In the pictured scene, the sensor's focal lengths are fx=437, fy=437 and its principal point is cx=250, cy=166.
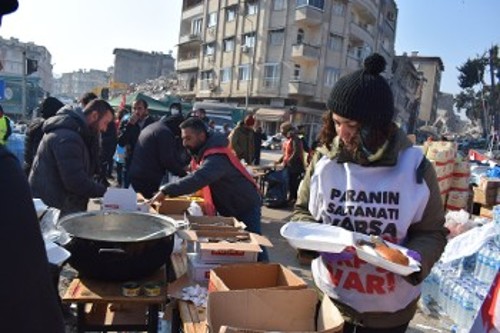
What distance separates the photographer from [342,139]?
1.92m

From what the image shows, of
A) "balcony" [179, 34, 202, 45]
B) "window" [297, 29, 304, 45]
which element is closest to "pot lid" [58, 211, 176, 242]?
"window" [297, 29, 304, 45]

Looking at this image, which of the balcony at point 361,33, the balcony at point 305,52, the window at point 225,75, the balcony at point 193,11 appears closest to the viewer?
the balcony at point 305,52

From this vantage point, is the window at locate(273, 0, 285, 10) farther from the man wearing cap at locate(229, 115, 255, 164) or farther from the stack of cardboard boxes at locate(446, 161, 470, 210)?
the stack of cardboard boxes at locate(446, 161, 470, 210)

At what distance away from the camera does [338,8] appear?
35719mm

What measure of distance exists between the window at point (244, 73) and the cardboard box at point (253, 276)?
36157 mm

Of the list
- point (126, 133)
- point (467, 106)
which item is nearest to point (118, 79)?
point (467, 106)

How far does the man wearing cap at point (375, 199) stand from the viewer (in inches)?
71.3

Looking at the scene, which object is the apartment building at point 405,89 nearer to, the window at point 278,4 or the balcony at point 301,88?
the balcony at point 301,88

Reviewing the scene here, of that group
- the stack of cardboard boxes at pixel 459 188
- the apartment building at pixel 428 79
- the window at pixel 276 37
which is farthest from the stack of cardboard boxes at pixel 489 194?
the apartment building at pixel 428 79

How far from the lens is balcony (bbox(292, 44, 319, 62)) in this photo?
3409 cm

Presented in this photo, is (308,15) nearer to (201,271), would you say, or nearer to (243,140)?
(243,140)

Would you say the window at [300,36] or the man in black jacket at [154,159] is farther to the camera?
the window at [300,36]

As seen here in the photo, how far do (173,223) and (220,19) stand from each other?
41.5 meters

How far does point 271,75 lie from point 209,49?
10.2 metres
